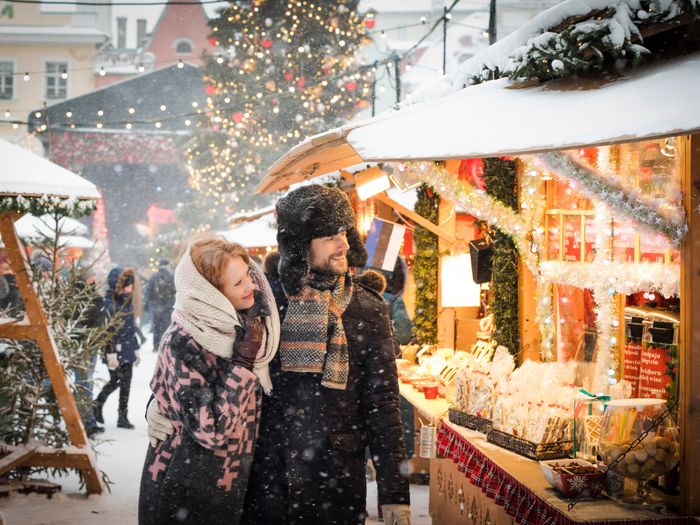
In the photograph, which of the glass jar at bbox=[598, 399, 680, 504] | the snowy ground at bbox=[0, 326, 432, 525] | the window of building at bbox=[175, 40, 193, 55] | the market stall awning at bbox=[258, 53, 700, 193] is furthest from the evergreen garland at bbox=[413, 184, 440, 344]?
the window of building at bbox=[175, 40, 193, 55]

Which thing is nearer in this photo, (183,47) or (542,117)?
(542,117)

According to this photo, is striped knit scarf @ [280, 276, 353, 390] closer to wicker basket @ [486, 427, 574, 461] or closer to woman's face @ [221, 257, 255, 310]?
woman's face @ [221, 257, 255, 310]

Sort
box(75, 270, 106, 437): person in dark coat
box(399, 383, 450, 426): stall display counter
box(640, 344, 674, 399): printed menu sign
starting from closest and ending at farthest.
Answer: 1. box(640, 344, 674, 399): printed menu sign
2. box(399, 383, 450, 426): stall display counter
3. box(75, 270, 106, 437): person in dark coat

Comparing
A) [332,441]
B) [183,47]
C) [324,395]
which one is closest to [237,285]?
[324,395]

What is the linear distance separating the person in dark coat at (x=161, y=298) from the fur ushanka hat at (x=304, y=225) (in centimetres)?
1180

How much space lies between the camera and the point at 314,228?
309 centimetres

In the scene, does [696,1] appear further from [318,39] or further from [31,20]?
[31,20]

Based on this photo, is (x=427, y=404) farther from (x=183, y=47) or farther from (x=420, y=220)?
(x=183, y=47)

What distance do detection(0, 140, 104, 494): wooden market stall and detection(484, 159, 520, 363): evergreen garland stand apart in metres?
3.03

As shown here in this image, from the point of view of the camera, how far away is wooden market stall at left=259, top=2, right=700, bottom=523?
2555 mm

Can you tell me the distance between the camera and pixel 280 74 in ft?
70.5

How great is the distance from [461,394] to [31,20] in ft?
164

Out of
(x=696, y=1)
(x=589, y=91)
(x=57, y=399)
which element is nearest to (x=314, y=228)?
(x=589, y=91)

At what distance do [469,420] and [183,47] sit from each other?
168 ft
